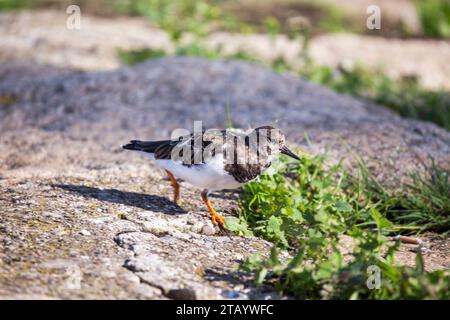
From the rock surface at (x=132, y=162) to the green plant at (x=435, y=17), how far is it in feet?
14.9

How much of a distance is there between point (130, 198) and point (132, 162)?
94 cm

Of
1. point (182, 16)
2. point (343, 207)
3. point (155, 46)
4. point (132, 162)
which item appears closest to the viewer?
point (343, 207)

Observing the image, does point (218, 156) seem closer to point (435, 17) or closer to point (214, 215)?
point (214, 215)

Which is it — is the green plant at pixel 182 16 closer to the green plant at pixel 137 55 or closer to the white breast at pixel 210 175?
the green plant at pixel 137 55

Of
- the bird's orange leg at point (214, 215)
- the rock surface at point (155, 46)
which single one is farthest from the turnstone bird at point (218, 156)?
the rock surface at point (155, 46)

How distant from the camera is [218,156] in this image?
4312 millimetres

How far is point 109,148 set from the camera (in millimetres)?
5965

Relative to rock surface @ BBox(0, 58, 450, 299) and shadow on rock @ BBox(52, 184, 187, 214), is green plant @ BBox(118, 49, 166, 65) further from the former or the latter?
shadow on rock @ BBox(52, 184, 187, 214)

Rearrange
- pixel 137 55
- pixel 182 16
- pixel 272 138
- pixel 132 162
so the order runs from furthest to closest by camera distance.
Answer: pixel 182 16, pixel 137 55, pixel 132 162, pixel 272 138

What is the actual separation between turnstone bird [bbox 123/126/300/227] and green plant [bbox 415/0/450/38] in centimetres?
780

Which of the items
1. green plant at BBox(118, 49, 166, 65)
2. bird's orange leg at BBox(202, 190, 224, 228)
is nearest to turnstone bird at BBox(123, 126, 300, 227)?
bird's orange leg at BBox(202, 190, 224, 228)

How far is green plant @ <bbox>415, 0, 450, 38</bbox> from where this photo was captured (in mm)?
11445

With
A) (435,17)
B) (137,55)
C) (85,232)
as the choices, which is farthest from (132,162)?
(435,17)

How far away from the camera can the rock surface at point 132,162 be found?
11.2 feet
